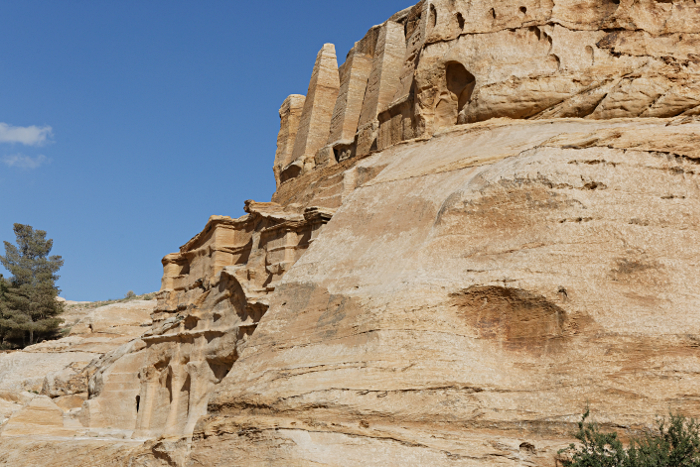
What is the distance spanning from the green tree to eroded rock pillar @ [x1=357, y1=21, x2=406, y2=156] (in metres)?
29.1

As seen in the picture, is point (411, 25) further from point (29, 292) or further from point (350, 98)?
point (29, 292)

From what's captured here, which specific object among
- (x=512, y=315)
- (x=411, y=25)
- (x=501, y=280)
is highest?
(x=411, y=25)

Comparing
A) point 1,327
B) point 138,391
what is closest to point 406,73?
point 138,391

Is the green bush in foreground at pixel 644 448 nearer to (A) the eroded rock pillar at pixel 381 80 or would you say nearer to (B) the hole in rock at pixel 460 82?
Answer: (B) the hole in rock at pixel 460 82

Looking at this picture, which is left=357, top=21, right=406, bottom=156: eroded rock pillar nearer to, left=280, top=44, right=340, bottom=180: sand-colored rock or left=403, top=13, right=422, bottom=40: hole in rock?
left=403, top=13, right=422, bottom=40: hole in rock

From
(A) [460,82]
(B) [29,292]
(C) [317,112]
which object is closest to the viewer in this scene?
(A) [460,82]

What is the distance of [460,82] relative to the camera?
864 inches

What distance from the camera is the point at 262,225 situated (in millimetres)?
24078

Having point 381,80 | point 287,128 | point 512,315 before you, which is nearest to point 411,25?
point 381,80

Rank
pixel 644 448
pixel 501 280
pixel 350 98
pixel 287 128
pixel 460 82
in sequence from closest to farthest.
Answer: pixel 644 448
pixel 501 280
pixel 460 82
pixel 350 98
pixel 287 128

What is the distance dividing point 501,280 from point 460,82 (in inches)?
427

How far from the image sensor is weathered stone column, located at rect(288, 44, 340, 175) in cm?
3238

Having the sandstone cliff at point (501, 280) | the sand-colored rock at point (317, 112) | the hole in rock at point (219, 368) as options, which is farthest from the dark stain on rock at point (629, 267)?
the sand-colored rock at point (317, 112)

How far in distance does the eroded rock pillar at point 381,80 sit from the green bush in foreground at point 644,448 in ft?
59.6
